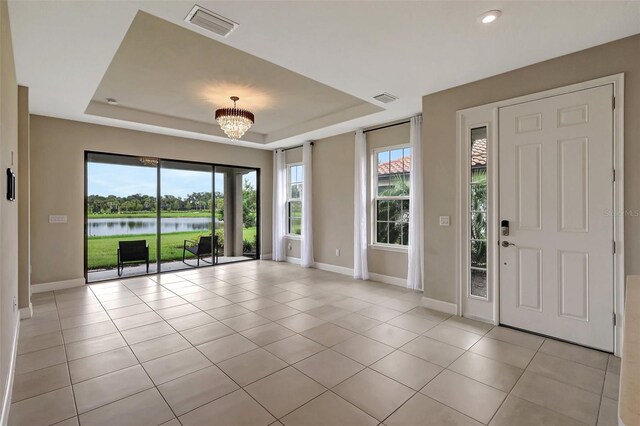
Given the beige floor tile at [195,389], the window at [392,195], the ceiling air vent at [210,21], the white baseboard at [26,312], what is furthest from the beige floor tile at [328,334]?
the white baseboard at [26,312]

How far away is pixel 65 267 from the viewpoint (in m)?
5.12

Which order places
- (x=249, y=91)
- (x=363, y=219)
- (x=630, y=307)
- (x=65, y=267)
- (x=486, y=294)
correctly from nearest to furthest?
(x=630, y=307) → (x=486, y=294) → (x=249, y=91) → (x=65, y=267) → (x=363, y=219)

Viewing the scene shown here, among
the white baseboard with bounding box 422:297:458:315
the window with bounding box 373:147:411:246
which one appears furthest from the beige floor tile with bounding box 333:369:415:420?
the window with bounding box 373:147:411:246

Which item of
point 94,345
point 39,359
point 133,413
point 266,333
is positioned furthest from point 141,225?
point 133,413

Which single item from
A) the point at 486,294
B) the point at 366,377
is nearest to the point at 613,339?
the point at 486,294

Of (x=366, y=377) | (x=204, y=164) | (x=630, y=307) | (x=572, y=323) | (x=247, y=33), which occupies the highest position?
(x=247, y=33)

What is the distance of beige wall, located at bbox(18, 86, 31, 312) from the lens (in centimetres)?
372

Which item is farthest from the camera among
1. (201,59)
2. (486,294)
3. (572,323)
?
(486,294)

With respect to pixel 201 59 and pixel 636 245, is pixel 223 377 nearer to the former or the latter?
pixel 201 59

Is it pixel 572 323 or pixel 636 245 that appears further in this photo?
pixel 572 323

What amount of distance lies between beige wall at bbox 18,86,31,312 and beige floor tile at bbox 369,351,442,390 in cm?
425

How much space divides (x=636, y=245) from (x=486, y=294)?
1.40 metres

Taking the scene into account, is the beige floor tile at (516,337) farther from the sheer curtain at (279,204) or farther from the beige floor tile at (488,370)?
the sheer curtain at (279,204)

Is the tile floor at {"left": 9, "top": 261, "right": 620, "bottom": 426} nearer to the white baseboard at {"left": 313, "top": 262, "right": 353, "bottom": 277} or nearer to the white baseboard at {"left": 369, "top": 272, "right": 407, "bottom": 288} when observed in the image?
the white baseboard at {"left": 369, "top": 272, "right": 407, "bottom": 288}
